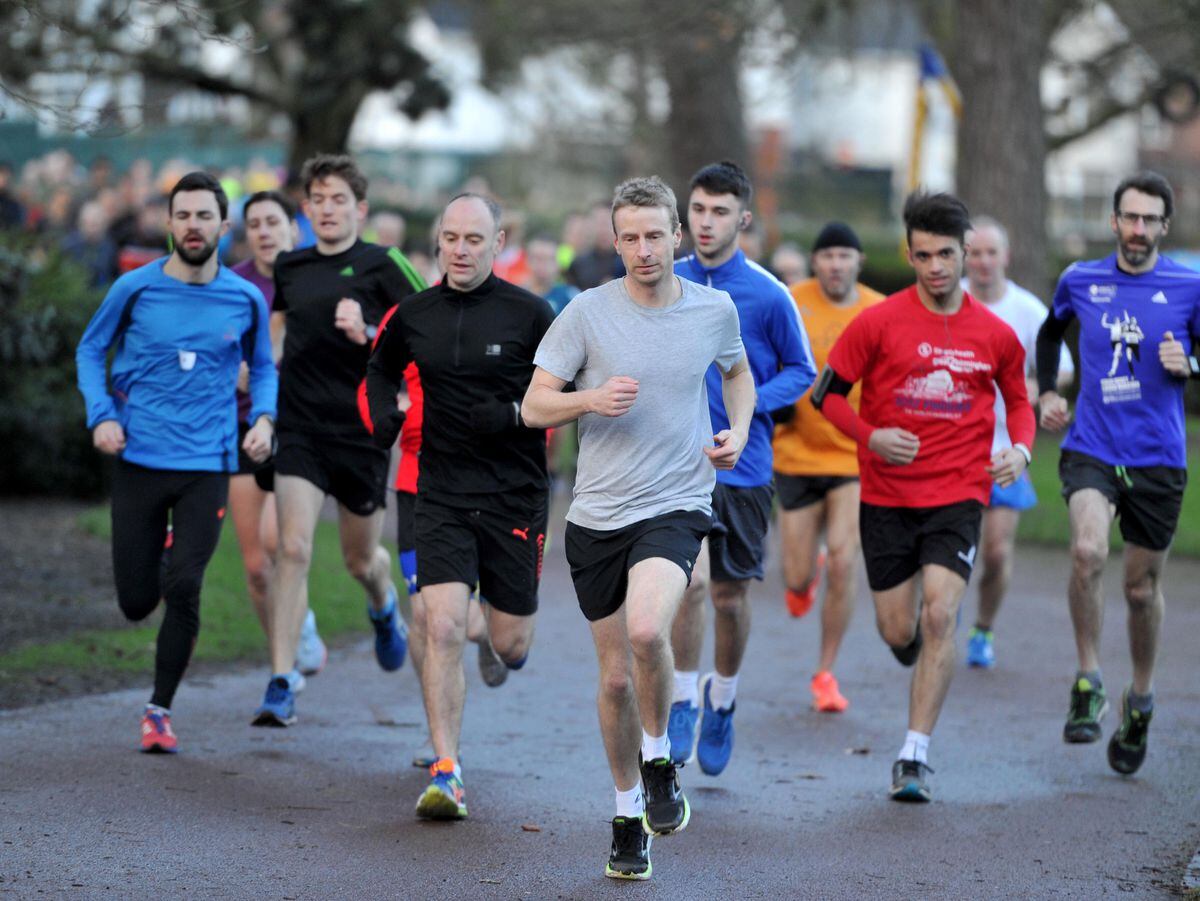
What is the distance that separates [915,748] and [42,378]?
893cm

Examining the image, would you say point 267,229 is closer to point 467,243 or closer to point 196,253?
point 196,253

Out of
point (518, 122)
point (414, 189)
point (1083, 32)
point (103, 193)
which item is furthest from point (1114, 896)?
point (414, 189)

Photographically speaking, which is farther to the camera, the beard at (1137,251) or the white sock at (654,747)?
the beard at (1137,251)

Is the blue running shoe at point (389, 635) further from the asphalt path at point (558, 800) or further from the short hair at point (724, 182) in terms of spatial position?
the short hair at point (724, 182)

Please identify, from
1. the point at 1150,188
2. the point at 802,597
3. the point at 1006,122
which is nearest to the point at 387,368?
the point at 1150,188

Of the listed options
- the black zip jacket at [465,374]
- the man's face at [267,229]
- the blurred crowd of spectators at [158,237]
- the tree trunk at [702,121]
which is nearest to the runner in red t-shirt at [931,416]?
the black zip jacket at [465,374]

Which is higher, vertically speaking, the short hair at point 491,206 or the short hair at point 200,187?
the short hair at point 200,187

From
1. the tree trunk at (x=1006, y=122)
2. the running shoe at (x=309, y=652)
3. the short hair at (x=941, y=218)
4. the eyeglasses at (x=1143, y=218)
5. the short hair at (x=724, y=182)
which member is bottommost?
the running shoe at (x=309, y=652)

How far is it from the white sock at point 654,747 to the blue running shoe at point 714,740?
4.75ft

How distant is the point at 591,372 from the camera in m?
6.23

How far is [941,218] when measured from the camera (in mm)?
7551

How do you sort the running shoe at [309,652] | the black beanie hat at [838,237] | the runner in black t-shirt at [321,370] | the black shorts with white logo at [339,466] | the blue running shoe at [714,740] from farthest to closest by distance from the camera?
the black beanie hat at [838,237] → the running shoe at [309,652] → the black shorts with white logo at [339,466] → the runner in black t-shirt at [321,370] → the blue running shoe at [714,740]

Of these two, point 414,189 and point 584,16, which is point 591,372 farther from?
point 414,189

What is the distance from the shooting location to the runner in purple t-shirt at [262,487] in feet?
29.4
